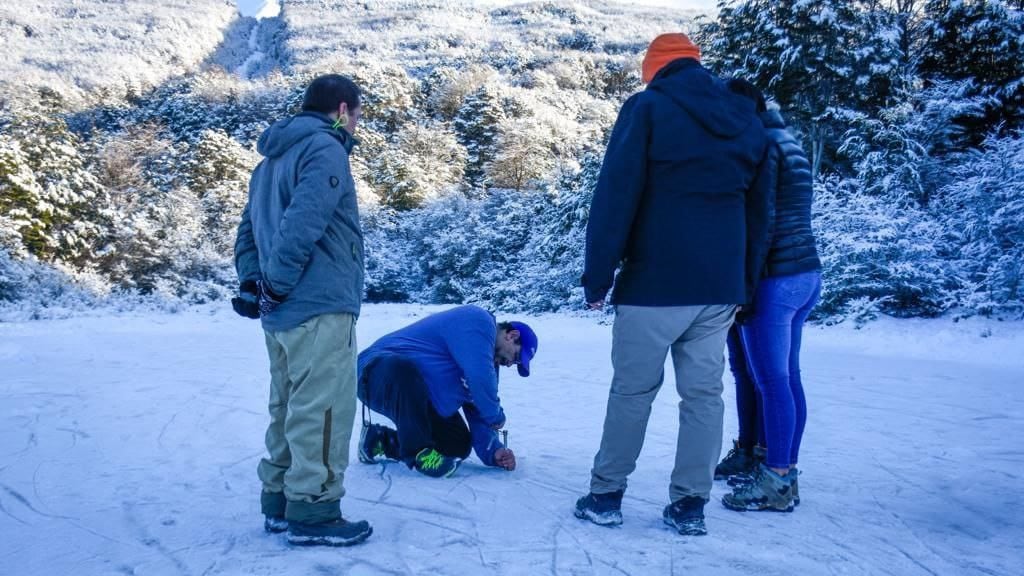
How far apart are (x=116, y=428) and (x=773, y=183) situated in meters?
3.77

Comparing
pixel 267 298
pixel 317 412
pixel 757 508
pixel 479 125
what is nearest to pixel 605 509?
pixel 757 508

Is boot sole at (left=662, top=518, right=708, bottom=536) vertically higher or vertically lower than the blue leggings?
lower

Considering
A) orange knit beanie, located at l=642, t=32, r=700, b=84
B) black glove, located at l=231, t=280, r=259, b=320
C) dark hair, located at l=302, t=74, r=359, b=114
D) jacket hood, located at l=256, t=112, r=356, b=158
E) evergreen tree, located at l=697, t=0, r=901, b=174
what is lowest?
black glove, located at l=231, t=280, r=259, b=320

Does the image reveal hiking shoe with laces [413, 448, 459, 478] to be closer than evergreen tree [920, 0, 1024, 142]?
Yes

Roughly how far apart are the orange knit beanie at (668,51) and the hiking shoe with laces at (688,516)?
1431 millimetres

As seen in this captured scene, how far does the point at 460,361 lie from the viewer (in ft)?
9.56

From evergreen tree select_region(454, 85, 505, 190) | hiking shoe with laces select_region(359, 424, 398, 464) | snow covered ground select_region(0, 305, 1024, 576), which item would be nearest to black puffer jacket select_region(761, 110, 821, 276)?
snow covered ground select_region(0, 305, 1024, 576)

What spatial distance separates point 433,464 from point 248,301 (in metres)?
1.22

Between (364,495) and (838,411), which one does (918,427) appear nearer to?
(838,411)

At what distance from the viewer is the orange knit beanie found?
2.30 metres

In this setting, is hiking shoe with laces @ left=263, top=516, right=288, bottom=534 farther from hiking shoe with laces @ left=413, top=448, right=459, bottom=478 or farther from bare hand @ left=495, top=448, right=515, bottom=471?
bare hand @ left=495, top=448, right=515, bottom=471

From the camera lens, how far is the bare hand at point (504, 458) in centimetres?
309

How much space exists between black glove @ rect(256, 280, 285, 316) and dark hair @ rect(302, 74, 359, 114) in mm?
613

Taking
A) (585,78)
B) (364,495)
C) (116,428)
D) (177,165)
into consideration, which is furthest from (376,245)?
(585,78)
